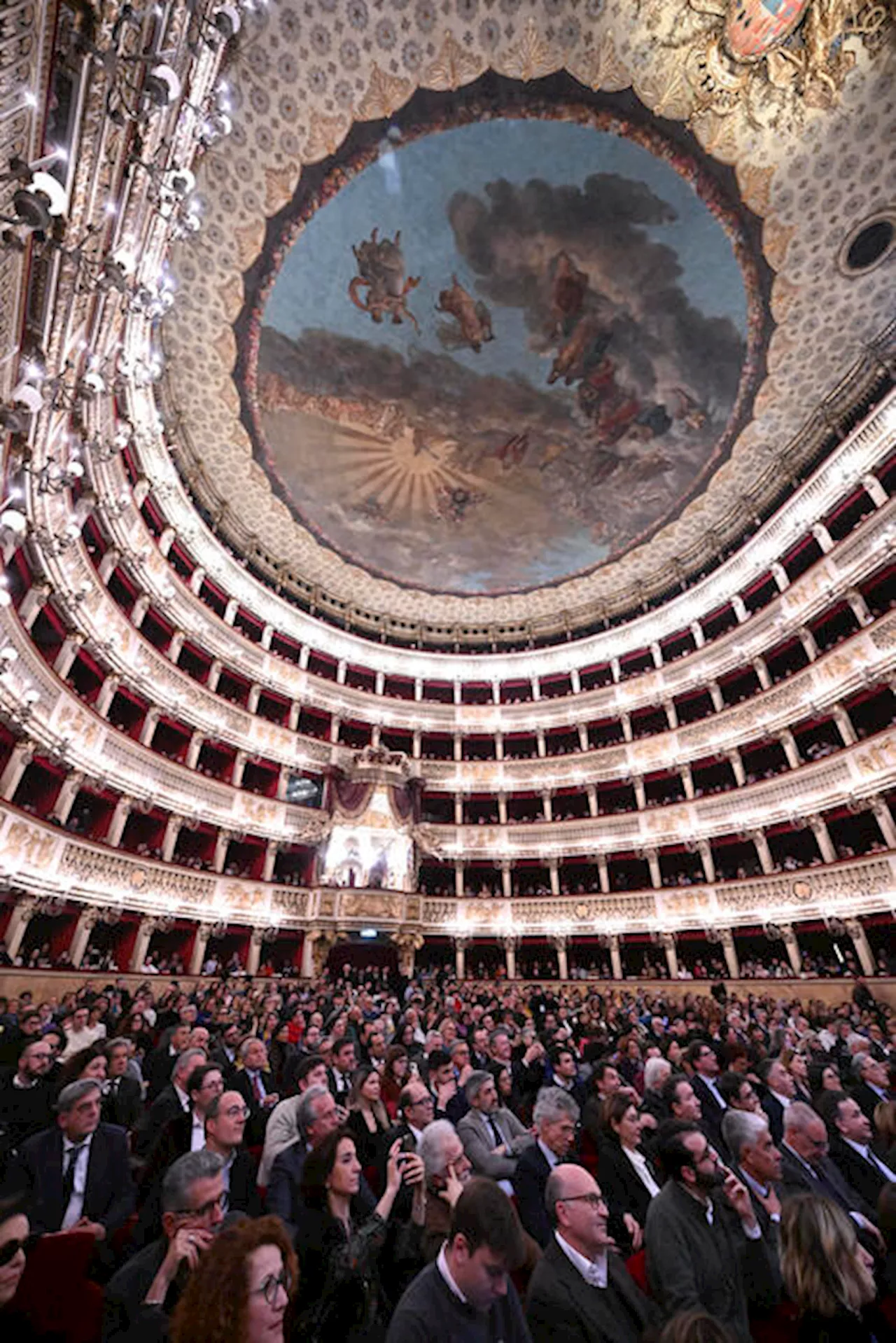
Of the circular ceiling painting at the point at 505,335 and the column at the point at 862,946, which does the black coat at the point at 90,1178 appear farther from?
the circular ceiling painting at the point at 505,335

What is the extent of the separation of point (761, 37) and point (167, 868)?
1008 inches

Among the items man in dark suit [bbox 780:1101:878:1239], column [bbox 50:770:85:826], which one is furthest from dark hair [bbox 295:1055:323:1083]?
column [bbox 50:770:85:826]

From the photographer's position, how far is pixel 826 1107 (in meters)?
4.14

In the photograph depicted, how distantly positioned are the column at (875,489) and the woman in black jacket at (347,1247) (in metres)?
19.4

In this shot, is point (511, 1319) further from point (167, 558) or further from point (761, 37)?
point (761, 37)

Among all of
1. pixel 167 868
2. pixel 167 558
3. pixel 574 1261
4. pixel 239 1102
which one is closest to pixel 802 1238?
pixel 574 1261

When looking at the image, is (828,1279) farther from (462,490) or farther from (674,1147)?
(462,490)

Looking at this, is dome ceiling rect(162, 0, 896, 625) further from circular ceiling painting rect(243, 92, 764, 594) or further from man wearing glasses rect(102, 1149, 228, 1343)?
man wearing glasses rect(102, 1149, 228, 1343)

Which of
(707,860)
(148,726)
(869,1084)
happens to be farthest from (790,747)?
(148,726)

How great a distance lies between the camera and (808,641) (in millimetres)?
18078

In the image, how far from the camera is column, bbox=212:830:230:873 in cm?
1831

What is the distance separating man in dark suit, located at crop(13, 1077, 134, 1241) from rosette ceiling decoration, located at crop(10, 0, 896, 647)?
10997mm

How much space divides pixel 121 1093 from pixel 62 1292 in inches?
124

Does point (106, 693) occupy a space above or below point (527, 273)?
below
